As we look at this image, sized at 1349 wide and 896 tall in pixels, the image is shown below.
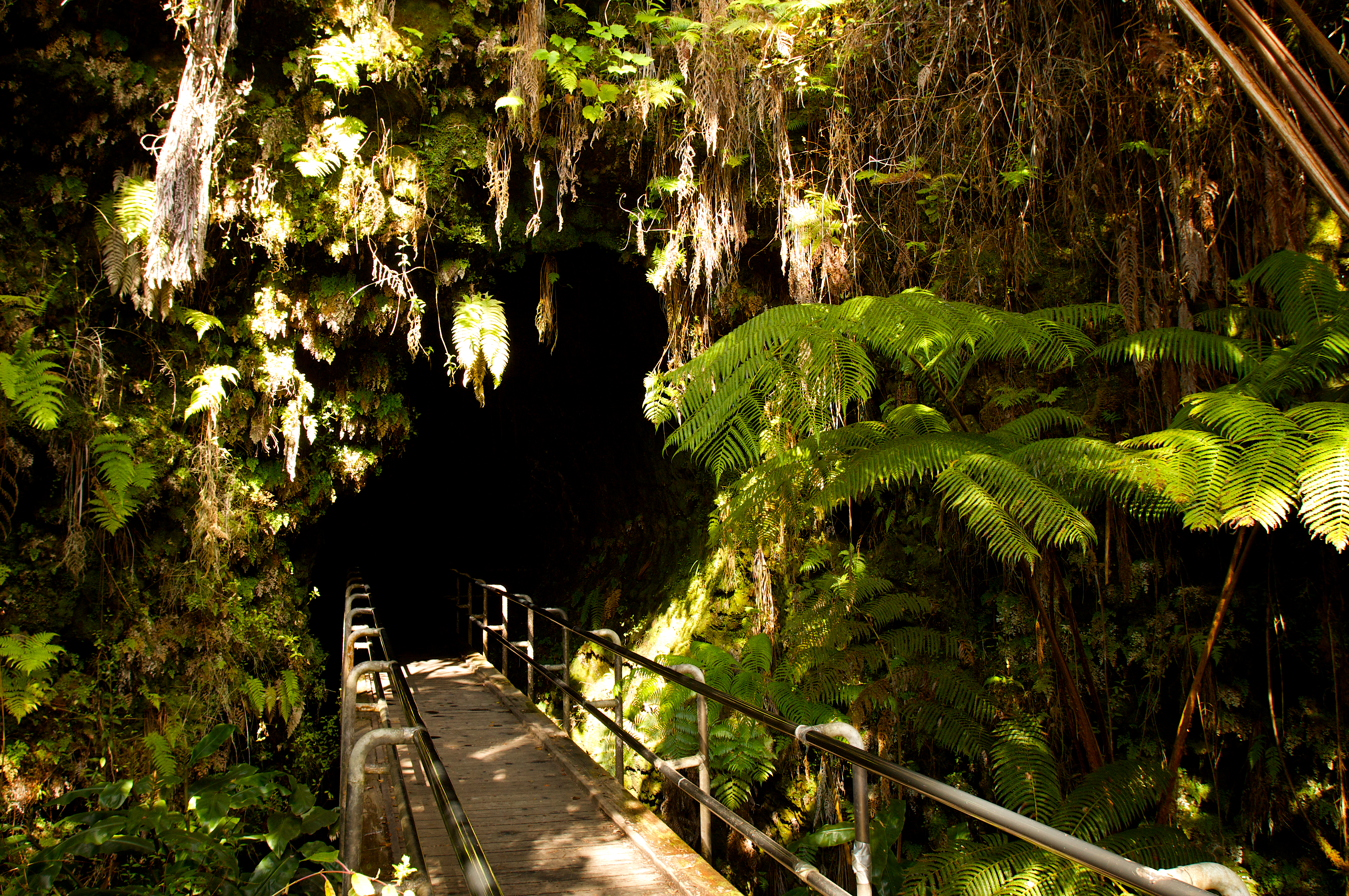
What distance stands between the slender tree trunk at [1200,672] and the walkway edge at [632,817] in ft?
6.40

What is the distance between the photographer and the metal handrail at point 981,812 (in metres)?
1.28

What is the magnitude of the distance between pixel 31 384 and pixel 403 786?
3.64 metres

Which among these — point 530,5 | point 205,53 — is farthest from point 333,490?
point 530,5

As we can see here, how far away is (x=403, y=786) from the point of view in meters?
2.73

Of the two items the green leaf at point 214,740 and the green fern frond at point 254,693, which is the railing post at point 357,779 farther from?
the green fern frond at point 254,693

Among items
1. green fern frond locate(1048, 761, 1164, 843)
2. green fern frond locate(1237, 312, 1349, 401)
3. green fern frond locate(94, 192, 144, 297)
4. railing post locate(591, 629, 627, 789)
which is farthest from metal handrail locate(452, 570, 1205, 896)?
green fern frond locate(94, 192, 144, 297)

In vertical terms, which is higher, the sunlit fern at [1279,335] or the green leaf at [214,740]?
the sunlit fern at [1279,335]

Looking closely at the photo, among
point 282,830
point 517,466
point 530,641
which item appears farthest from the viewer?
point 517,466

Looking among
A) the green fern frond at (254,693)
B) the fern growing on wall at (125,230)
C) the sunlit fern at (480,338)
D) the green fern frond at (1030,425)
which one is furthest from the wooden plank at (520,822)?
the fern growing on wall at (125,230)

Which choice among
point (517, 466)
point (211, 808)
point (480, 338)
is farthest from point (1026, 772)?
point (517, 466)

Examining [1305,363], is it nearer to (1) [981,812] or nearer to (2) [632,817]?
(1) [981,812]

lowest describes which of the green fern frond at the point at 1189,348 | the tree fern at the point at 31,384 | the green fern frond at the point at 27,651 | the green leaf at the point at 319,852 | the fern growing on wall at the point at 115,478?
the green leaf at the point at 319,852

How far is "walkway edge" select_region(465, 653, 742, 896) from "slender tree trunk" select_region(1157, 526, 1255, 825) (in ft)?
6.40

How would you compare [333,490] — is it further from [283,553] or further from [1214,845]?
[1214,845]
